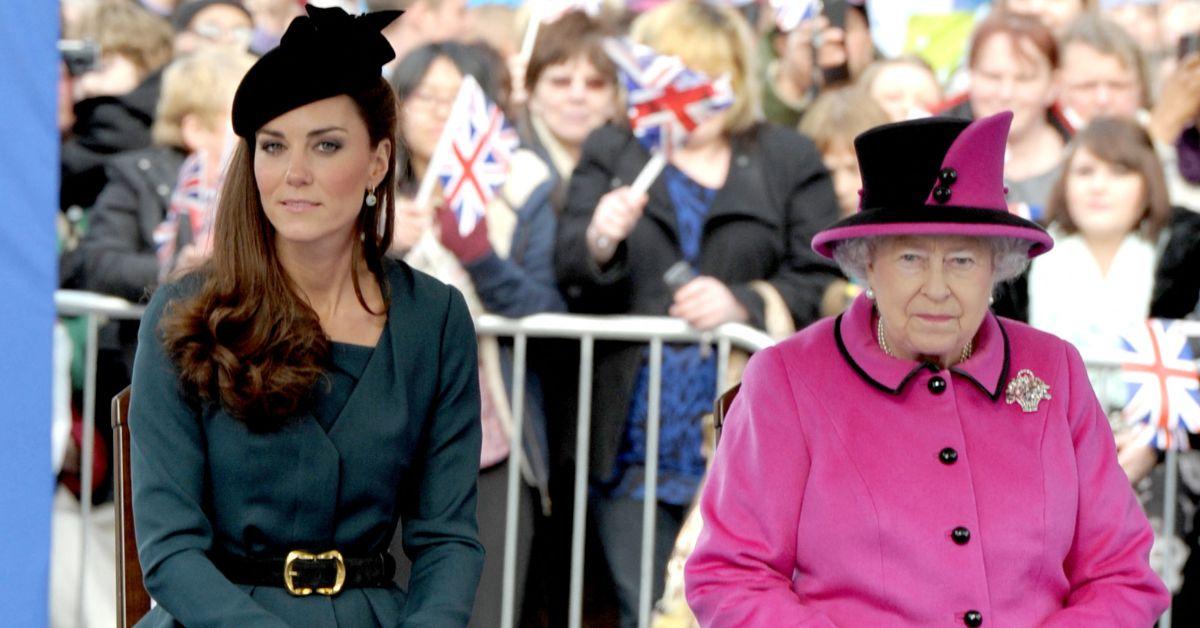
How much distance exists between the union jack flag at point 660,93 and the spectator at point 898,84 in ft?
1.40

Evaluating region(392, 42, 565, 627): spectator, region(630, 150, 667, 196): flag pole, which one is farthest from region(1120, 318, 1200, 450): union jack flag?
region(392, 42, 565, 627): spectator

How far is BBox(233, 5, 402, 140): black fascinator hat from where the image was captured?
9.04 ft

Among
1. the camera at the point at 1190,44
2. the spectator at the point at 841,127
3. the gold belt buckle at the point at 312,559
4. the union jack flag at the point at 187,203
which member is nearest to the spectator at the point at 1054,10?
the camera at the point at 1190,44

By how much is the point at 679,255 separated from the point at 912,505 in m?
2.30

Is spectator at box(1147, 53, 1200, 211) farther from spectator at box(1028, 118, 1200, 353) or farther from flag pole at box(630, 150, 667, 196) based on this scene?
flag pole at box(630, 150, 667, 196)

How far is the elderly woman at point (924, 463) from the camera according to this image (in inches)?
107

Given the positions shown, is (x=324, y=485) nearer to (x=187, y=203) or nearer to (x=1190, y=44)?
(x=187, y=203)

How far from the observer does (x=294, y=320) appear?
2787mm

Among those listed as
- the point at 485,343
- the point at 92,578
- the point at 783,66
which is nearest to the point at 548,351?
the point at 485,343

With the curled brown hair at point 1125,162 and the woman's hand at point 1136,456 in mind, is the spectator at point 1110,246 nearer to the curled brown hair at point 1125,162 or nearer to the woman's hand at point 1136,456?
the curled brown hair at point 1125,162

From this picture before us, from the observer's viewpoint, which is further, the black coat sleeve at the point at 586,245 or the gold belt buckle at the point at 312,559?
the black coat sleeve at the point at 586,245

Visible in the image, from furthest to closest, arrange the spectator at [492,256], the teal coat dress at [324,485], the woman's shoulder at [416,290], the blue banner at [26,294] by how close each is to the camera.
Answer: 1. the spectator at [492,256]
2. the blue banner at [26,294]
3. the woman's shoulder at [416,290]
4. the teal coat dress at [324,485]

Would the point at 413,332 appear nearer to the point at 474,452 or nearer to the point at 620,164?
the point at 474,452

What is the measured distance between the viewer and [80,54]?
15.8 feet
